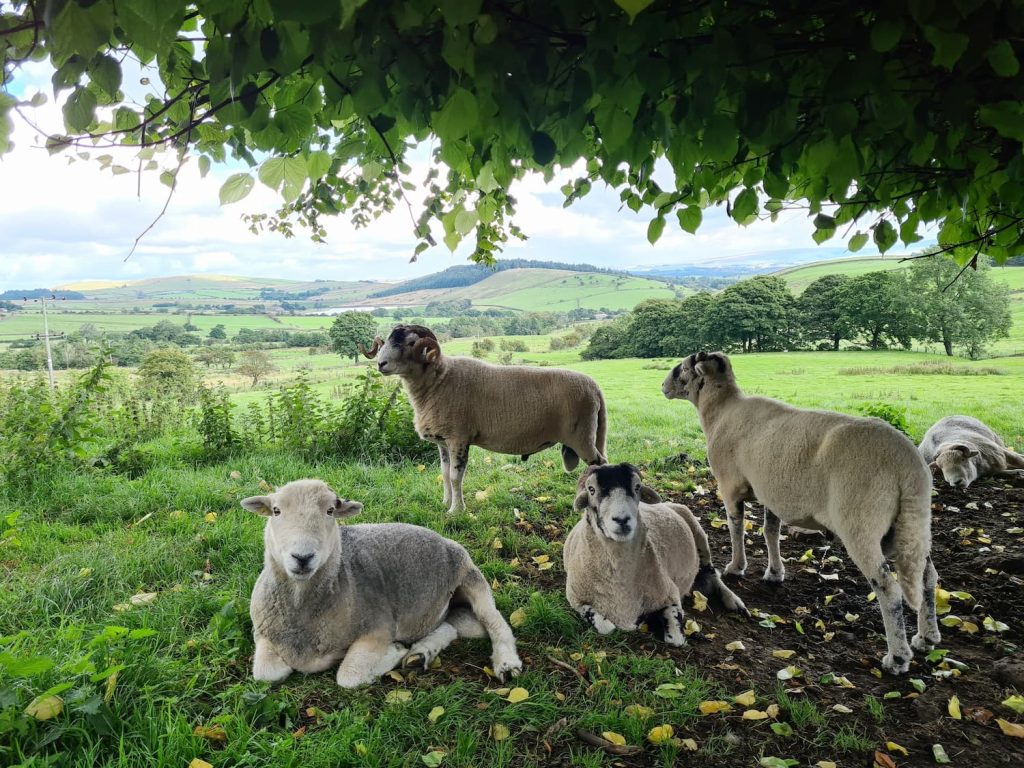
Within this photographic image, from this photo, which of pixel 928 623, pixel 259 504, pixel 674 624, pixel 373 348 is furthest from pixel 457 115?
pixel 373 348

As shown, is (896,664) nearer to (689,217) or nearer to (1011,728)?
(1011,728)

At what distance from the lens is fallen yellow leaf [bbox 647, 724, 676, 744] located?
3.10 metres

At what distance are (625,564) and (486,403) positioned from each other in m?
3.18

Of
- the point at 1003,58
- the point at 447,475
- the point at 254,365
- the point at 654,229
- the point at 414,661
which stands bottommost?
the point at 254,365

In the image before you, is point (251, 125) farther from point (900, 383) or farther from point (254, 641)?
point (900, 383)

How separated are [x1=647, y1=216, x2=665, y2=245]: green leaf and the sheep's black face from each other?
1778 mm

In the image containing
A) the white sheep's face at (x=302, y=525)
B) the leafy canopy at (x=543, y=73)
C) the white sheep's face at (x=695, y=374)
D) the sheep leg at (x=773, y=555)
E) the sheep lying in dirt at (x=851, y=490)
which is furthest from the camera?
the white sheep's face at (x=695, y=374)

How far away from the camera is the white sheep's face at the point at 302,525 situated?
3545 millimetres

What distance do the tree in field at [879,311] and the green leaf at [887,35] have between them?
95.7 feet

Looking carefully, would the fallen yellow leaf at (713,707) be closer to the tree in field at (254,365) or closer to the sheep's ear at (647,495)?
the sheep's ear at (647,495)

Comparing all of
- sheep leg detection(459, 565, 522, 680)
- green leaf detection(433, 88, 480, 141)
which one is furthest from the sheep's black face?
green leaf detection(433, 88, 480, 141)

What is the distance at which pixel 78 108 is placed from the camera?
204 centimetres

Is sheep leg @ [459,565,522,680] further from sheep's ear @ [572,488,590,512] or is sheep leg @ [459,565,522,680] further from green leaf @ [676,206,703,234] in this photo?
green leaf @ [676,206,703,234]

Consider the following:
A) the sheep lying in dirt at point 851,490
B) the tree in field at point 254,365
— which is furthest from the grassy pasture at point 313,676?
the tree in field at point 254,365
